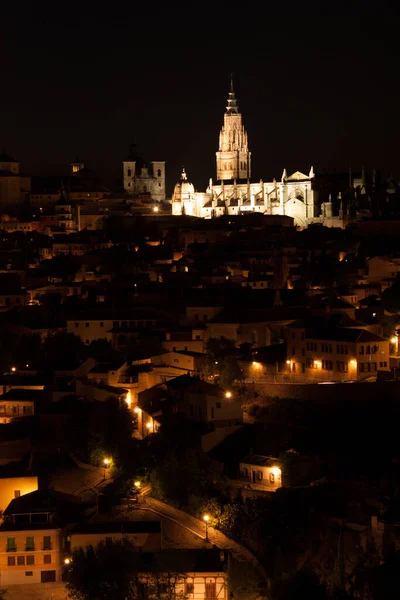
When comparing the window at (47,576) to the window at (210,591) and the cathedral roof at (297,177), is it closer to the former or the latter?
the window at (210,591)

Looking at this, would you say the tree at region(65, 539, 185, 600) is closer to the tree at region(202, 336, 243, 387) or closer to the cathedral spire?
the tree at region(202, 336, 243, 387)

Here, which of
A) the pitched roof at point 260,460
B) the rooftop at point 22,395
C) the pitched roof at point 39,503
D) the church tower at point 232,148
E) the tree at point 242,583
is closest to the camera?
the tree at point 242,583

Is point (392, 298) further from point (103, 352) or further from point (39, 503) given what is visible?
point (39, 503)

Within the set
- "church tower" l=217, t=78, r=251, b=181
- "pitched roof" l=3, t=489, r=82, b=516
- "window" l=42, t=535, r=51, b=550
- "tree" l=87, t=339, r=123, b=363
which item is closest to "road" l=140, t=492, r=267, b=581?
"pitched roof" l=3, t=489, r=82, b=516

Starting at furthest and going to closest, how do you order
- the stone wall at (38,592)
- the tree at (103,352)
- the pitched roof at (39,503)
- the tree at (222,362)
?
the tree at (103,352) → the tree at (222,362) → the pitched roof at (39,503) → the stone wall at (38,592)

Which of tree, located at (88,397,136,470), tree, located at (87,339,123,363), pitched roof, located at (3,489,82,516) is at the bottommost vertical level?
pitched roof, located at (3,489,82,516)

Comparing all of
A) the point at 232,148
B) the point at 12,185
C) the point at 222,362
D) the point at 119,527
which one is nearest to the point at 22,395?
the point at 222,362

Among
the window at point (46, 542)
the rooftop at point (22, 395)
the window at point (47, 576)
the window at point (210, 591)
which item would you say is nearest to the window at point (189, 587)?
the window at point (210, 591)

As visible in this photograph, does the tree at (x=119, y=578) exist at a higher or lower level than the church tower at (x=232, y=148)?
lower

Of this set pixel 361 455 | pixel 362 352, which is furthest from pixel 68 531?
pixel 362 352
